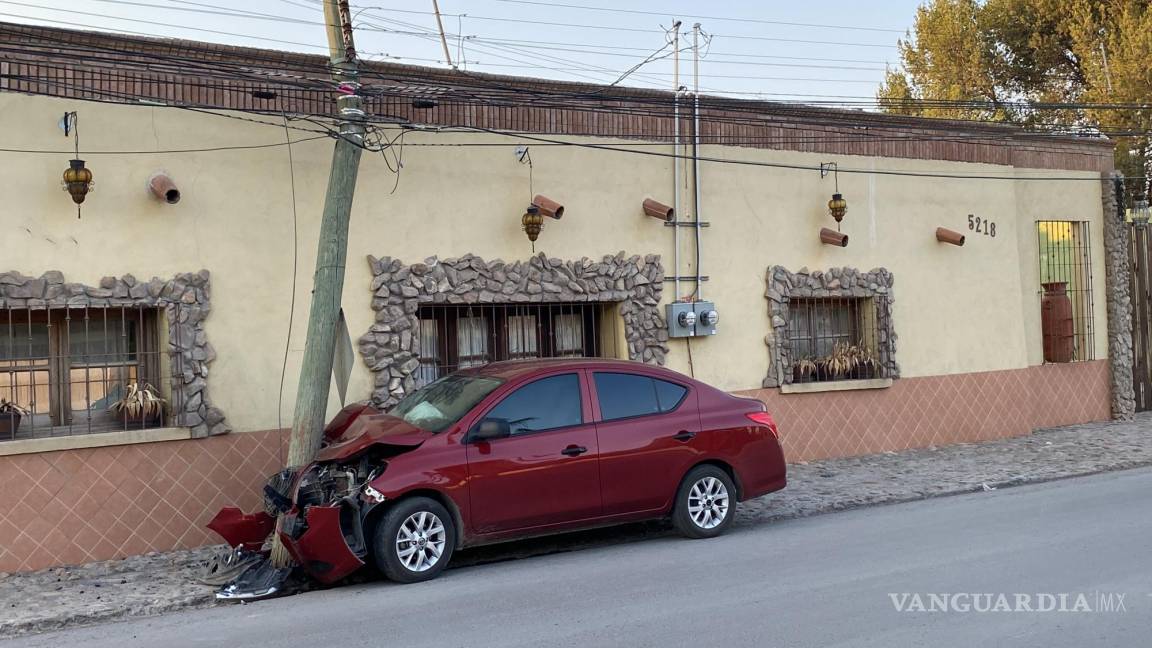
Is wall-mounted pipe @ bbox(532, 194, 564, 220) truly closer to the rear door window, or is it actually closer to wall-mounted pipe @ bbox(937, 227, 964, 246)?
the rear door window

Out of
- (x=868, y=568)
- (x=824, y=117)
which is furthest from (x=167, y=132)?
(x=824, y=117)

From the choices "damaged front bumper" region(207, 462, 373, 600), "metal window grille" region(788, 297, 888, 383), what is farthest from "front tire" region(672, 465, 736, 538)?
"metal window grille" region(788, 297, 888, 383)

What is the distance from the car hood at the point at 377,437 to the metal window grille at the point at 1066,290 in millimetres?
12022

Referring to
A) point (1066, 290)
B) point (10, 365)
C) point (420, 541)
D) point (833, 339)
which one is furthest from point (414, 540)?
point (1066, 290)

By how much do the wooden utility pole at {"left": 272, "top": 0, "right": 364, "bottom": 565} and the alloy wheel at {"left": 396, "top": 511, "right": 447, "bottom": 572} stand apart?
4.03 ft

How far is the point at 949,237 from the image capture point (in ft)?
48.2

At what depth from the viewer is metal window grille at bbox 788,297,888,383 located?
45.4ft

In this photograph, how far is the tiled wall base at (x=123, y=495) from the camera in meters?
8.54

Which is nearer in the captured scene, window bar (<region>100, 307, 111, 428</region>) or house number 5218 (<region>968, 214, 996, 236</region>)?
window bar (<region>100, 307, 111, 428</region>)

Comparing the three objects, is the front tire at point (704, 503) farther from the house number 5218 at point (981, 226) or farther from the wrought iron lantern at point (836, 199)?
the house number 5218 at point (981, 226)

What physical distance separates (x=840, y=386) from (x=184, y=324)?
27.1 ft

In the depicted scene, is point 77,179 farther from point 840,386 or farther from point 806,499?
point 840,386

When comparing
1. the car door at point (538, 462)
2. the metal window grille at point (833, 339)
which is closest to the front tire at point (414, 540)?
the car door at point (538, 462)

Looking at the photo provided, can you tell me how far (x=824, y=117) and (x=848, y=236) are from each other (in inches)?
64.0
